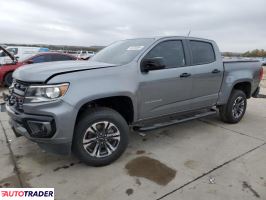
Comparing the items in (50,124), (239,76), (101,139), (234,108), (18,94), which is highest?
(239,76)

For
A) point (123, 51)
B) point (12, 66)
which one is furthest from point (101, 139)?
point (12, 66)

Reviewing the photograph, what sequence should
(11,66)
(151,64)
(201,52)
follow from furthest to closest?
(11,66)
(201,52)
(151,64)

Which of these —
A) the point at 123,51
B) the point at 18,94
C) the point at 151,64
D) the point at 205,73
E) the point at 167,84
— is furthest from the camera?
the point at 205,73

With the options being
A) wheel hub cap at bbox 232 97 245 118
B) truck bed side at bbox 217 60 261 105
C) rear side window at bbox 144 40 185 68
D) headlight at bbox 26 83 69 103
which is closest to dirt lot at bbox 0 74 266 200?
wheel hub cap at bbox 232 97 245 118

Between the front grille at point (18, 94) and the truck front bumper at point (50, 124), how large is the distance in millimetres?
141

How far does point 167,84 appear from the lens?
3998mm

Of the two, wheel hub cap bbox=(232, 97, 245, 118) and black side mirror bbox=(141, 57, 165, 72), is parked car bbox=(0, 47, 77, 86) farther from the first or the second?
wheel hub cap bbox=(232, 97, 245, 118)

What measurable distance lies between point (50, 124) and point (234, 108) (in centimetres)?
390

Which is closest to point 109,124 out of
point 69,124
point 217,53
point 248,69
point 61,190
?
point 69,124

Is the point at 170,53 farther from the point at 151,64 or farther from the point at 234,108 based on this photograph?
the point at 234,108

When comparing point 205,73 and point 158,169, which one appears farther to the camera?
point 205,73

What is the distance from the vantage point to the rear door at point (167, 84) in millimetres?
3797

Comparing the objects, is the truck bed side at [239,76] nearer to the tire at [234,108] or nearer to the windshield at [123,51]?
the tire at [234,108]

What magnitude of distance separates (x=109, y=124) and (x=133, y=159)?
2.30ft
